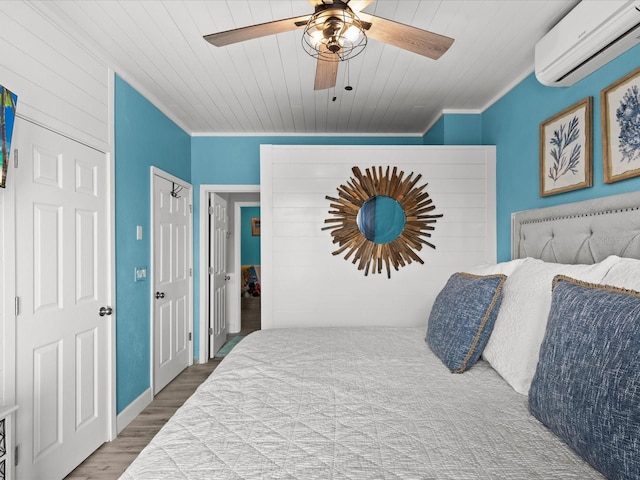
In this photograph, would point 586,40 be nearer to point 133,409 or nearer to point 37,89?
point 37,89

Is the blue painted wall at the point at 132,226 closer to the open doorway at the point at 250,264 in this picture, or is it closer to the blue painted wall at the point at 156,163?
the blue painted wall at the point at 156,163

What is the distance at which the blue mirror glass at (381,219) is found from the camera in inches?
120

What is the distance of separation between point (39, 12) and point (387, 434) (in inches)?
97.2

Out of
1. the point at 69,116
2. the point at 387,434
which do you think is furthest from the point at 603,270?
the point at 69,116

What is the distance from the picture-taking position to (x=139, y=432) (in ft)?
8.66

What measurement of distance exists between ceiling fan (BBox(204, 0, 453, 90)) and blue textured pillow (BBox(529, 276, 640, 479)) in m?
1.15

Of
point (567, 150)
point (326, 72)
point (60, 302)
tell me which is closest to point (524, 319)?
point (567, 150)

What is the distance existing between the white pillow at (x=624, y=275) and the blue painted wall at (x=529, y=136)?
0.68 metres

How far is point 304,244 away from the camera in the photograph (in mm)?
3027

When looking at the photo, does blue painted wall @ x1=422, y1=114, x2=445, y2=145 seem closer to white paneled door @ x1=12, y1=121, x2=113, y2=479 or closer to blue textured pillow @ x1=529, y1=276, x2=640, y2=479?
blue textured pillow @ x1=529, y1=276, x2=640, y2=479

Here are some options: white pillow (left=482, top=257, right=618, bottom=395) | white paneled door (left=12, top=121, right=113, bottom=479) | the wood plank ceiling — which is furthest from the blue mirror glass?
white paneled door (left=12, top=121, right=113, bottom=479)

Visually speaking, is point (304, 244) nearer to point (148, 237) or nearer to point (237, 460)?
point (148, 237)

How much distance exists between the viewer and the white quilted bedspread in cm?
90

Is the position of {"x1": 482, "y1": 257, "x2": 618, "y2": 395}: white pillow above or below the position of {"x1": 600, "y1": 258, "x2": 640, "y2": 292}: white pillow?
below
